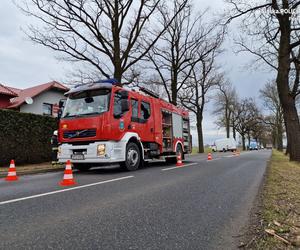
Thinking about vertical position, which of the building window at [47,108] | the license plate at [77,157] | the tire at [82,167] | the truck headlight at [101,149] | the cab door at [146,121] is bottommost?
the tire at [82,167]

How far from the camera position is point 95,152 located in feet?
31.9

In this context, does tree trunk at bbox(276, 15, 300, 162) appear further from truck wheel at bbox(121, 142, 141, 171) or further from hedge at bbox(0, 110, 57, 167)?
hedge at bbox(0, 110, 57, 167)

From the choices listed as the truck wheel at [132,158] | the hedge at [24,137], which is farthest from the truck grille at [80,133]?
the hedge at [24,137]

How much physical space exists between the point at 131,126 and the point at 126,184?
3.89 metres

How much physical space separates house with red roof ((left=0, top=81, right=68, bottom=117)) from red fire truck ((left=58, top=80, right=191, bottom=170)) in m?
17.0

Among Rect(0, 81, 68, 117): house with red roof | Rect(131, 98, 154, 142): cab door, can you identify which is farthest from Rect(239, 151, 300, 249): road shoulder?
Rect(0, 81, 68, 117): house with red roof

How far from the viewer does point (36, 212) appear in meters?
4.43

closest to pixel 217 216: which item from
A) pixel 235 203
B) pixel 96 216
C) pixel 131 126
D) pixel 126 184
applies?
pixel 235 203

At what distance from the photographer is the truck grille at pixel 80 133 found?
32.1 ft

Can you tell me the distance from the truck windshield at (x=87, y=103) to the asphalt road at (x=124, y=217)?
3852 millimetres

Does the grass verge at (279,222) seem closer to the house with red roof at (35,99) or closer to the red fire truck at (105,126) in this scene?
the red fire truck at (105,126)

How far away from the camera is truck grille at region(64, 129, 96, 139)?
9.79 metres

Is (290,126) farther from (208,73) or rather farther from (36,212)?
(208,73)

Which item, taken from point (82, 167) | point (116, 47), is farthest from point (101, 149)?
point (116, 47)
